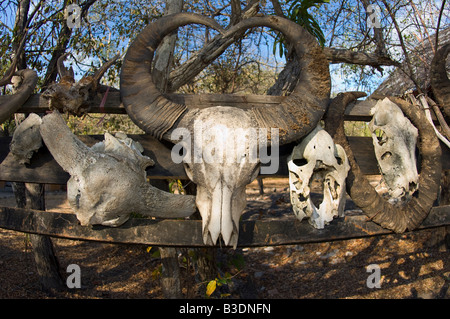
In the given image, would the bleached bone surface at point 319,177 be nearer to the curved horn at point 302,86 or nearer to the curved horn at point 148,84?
the curved horn at point 302,86

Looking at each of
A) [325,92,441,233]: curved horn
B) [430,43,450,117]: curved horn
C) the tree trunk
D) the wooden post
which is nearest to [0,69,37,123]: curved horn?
[325,92,441,233]: curved horn

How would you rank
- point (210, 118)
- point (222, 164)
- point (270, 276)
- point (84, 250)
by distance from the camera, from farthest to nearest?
point (84, 250) → point (270, 276) → point (210, 118) → point (222, 164)

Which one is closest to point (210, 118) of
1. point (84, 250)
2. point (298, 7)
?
point (298, 7)

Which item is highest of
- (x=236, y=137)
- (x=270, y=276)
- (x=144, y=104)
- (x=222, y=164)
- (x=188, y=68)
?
(x=188, y=68)

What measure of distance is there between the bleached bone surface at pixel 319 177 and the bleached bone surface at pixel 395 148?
381 mm

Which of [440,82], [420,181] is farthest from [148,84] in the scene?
[440,82]

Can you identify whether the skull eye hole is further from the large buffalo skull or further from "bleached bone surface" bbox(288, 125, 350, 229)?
the large buffalo skull

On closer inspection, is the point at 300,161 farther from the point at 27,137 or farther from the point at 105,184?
the point at 27,137

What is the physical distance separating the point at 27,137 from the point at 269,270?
4.33 metres

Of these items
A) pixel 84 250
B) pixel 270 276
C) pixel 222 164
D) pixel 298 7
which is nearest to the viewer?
pixel 222 164

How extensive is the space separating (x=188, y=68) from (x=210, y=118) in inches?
110

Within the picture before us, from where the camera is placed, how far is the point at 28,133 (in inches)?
85.7

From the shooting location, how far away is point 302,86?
2.16 metres
